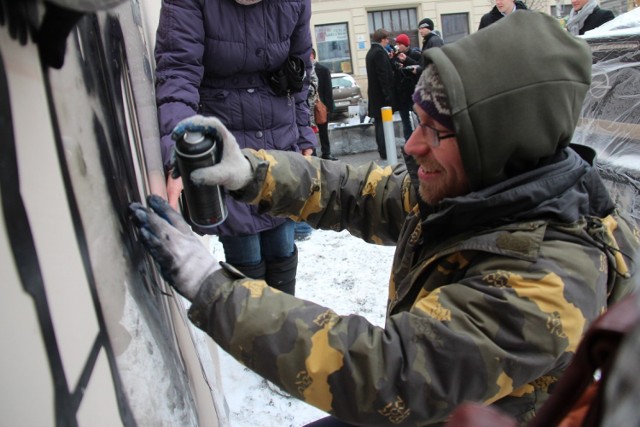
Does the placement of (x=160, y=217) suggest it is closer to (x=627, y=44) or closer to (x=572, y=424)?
(x=572, y=424)

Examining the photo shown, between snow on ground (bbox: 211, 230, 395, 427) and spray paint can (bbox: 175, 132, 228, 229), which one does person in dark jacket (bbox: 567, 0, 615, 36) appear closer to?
snow on ground (bbox: 211, 230, 395, 427)

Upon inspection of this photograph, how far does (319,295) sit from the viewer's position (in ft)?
11.7

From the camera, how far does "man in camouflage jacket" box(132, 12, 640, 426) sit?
1.13m

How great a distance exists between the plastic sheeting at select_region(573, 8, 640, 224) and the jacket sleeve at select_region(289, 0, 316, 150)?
1665 millimetres

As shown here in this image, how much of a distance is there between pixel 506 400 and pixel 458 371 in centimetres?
25

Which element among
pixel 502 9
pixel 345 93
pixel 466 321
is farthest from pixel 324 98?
pixel 466 321

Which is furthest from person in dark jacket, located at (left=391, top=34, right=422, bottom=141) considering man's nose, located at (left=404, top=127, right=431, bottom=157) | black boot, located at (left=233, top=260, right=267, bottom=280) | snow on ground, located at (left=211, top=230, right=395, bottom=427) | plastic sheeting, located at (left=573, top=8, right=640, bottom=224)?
man's nose, located at (left=404, top=127, right=431, bottom=157)

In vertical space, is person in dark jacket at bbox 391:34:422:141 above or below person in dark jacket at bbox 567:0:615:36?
below

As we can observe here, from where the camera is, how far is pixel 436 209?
1426 mm

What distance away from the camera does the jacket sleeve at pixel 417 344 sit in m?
1.12

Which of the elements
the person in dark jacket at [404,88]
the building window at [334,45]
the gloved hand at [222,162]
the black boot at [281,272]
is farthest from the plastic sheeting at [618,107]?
the building window at [334,45]

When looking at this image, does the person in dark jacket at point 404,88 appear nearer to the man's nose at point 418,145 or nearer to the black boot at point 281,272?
the black boot at point 281,272

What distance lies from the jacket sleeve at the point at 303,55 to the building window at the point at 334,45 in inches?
707

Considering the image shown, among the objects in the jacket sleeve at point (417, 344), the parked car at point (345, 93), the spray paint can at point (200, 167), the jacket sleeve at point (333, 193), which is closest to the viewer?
the jacket sleeve at point (417, 344)
